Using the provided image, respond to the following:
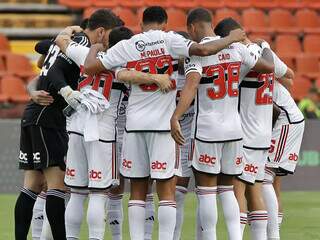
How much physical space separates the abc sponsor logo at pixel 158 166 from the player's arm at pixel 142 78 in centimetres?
59

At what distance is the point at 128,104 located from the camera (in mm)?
8453

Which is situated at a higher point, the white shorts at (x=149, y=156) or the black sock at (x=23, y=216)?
the white shorts at (x=149, y=156)

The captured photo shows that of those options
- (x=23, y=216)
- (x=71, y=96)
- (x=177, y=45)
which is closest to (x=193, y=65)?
(x=177, y=45)

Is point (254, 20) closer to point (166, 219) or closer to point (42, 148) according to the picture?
point (42, 148)

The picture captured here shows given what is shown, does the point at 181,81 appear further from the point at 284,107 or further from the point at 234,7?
the point at 234,7

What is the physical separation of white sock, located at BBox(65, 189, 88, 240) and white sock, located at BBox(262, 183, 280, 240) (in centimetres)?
176

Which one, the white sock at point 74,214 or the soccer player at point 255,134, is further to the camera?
the soccer player at point 255,134

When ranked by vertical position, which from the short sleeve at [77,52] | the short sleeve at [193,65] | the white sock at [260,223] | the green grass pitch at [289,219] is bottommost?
the green grass pitch at [289,219]

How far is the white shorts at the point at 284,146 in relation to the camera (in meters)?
9.74

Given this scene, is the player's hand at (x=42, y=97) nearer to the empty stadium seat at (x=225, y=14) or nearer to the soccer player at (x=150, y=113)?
the soccer player at (x=150, y=113)

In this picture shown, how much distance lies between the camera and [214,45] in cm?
817

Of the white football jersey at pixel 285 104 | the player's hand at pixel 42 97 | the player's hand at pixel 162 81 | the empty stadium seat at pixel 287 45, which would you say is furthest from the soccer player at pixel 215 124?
the empty stadium seat at pixel 287 45

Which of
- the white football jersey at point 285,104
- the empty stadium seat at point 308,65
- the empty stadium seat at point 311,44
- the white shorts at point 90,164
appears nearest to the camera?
the white shorts at point 90,164

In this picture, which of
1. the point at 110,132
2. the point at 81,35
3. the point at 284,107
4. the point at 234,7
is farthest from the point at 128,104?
the point at 234,7
